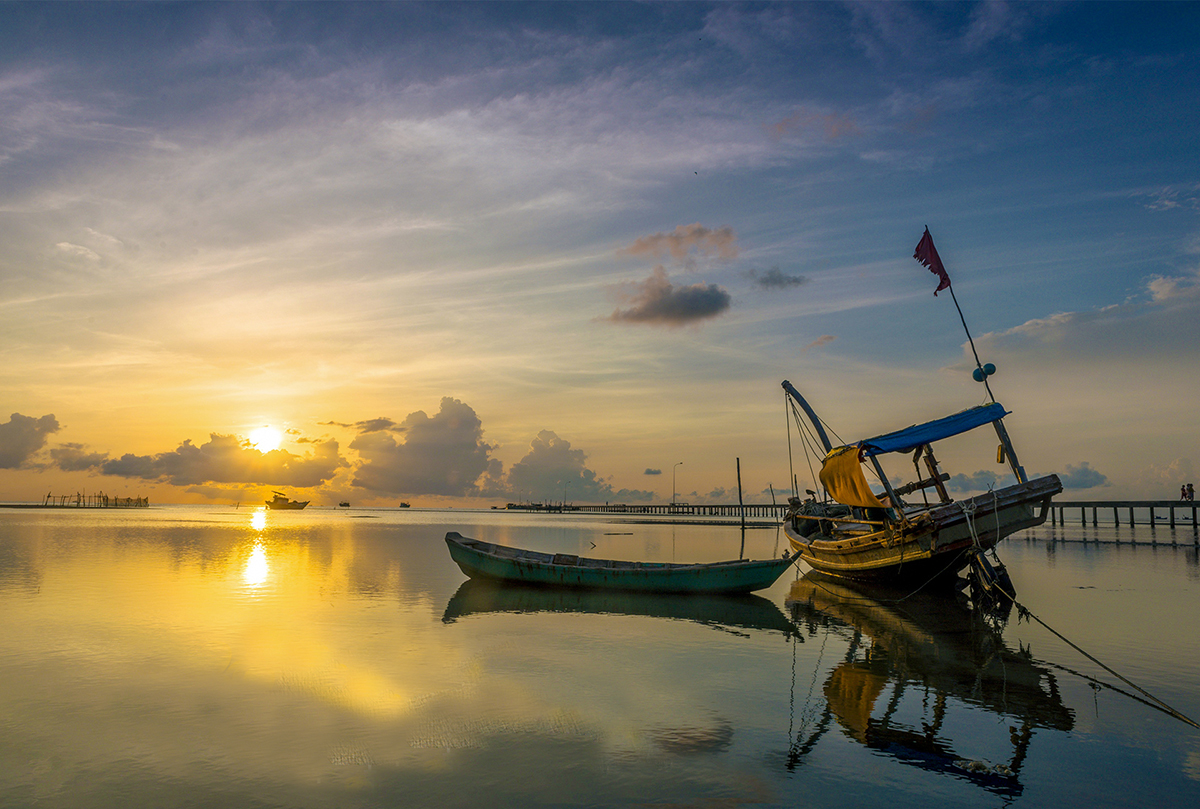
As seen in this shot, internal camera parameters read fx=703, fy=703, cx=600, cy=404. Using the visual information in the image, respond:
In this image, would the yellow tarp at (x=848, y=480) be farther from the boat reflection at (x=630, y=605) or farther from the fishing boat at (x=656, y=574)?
the boat reflection at (x=630, y=605)

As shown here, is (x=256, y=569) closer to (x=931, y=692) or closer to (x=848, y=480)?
(x=848, y=480)

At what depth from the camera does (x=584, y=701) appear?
12.2 m

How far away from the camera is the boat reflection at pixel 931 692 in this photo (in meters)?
9.65

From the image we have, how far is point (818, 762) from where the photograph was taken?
9398mm

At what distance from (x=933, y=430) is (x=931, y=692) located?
12308 mm

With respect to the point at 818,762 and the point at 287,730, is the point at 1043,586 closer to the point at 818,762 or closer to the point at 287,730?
the point at 818,762

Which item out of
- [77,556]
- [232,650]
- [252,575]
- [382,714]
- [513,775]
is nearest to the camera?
[513,775]

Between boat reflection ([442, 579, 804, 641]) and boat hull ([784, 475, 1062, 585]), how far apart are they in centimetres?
434

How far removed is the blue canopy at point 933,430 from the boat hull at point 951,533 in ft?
7.30

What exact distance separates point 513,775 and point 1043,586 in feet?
86.9

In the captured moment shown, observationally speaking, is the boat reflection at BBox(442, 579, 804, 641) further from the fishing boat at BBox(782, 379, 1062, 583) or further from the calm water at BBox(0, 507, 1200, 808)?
the fishing boat at BBox(782, 379, 1062, 583)

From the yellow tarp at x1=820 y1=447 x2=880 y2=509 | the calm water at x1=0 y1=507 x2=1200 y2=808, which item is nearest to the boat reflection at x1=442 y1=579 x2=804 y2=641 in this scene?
the calm water at x1=0 y1=507 x2=1200 y2=808

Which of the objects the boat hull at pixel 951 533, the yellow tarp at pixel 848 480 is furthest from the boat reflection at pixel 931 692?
the yellow tarp at pixel 848 480

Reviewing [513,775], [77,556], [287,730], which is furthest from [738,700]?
[77,556]
